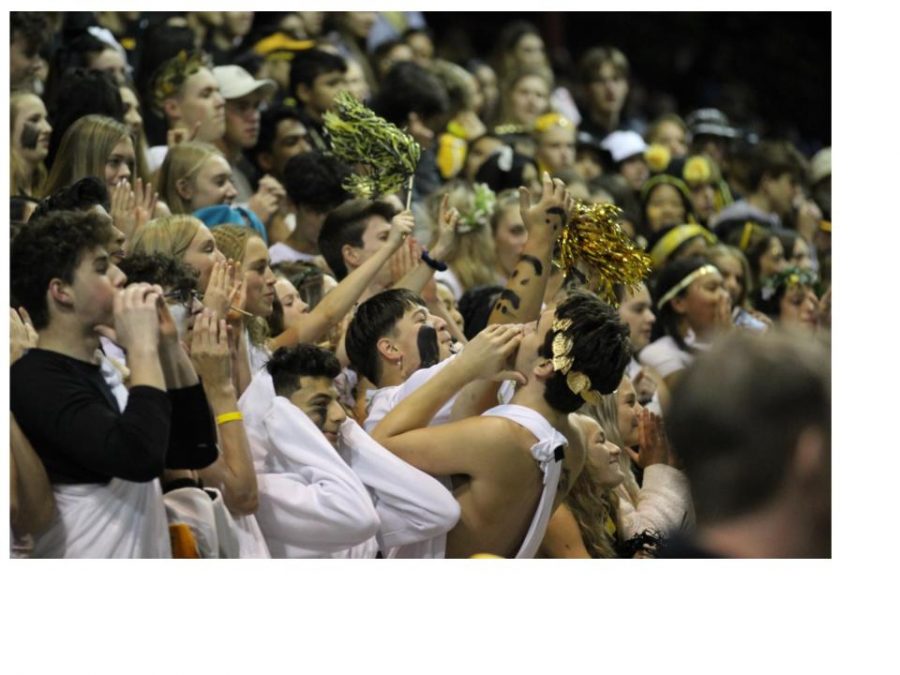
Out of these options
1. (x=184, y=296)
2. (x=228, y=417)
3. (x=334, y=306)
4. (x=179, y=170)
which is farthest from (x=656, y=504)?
(x=179, y=170)

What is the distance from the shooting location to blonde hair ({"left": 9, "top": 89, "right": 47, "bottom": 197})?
241 inches

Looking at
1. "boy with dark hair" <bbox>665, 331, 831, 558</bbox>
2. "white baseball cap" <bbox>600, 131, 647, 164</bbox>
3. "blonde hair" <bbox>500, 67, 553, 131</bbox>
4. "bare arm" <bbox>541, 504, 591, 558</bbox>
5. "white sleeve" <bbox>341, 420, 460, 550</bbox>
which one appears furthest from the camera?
"blonde hair" <bbox>500, 67, 553, 131</bbox>

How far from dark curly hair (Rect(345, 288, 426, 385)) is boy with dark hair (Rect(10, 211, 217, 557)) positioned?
1079 millimetres

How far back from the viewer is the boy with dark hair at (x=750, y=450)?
10.2ft

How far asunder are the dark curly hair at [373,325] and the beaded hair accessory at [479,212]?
195cm

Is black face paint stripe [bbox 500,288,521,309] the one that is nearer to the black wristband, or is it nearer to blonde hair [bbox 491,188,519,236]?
the black wristband

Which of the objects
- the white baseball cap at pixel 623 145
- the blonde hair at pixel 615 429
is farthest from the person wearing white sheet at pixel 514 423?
the white baseball cap at pixel 623 145

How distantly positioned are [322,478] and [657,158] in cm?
595

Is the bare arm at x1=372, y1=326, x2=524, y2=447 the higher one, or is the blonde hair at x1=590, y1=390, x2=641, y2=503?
the bare arm at x1=372, y1=326, x2=524, y2=447

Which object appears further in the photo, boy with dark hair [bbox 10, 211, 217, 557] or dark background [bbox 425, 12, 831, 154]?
dark background [bbox 425, 12, 831, 154]

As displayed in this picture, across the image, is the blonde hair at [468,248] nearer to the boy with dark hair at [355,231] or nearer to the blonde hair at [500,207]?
the blonde hair at [500,207]

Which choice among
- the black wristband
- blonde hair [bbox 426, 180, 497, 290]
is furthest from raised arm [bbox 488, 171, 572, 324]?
blonde hair [bbox 426, 180, 497, 290]

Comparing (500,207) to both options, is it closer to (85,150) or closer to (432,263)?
(432,263)
